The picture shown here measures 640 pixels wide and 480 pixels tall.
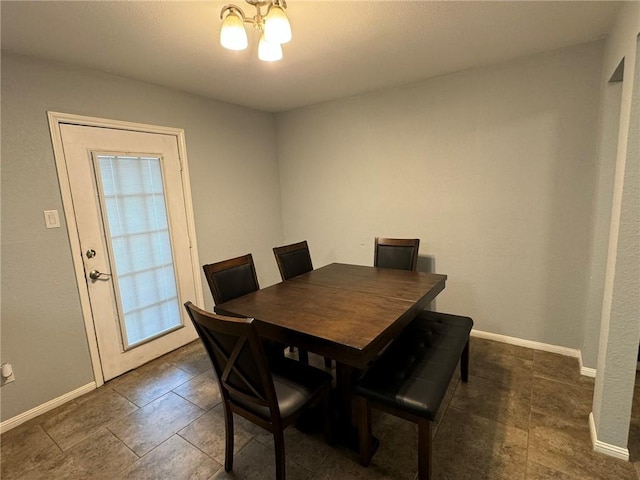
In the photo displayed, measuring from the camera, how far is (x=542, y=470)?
1542 mm

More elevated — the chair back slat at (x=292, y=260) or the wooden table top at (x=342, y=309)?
the chair back slat at (x=292, y=260)

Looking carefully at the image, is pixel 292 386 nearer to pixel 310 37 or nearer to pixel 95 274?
pixel 95 274

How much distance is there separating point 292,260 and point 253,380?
142 cm

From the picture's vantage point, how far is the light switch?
2.14 meters

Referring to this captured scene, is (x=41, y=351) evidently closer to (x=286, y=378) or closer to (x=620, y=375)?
(x=286, y=378)

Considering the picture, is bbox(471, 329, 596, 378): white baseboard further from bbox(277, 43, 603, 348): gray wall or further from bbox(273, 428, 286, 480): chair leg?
bbox(273, 428, 286, 480): chair leg

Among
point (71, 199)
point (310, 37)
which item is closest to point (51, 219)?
point (71, 199)

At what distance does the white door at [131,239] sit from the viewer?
234 centimetres

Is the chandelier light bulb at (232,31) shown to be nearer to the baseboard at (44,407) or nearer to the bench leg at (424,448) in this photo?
the bench leg at (424,448)

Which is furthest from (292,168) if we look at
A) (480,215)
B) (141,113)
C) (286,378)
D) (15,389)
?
(15,389)

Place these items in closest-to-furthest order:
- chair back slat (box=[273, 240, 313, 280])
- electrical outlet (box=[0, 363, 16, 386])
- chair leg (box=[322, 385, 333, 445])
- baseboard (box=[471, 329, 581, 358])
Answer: chair leg (box=[322, 385, 333, 445]) < electrical outlet (box=[0, 363, 16, 386]) < baseboard (box=[471, 329, 581, 358]) < chair back slat (box=[273, 240, 313, 280])

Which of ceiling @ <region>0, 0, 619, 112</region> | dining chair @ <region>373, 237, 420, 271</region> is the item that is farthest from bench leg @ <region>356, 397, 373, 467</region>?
ceiling @ <region>0, 0, 619, 112</region>

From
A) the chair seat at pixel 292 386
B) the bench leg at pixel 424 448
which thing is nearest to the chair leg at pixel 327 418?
the chair seat at pixel 292 386

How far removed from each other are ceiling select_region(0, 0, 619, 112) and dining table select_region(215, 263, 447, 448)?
159 cm
